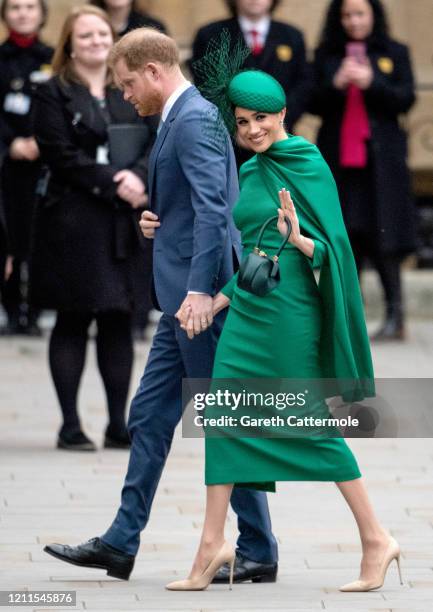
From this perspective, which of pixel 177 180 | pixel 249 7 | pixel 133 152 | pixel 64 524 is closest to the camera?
pixel 177 180

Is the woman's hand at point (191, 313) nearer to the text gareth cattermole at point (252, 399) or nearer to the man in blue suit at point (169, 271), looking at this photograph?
the man in blue suit at point (169, 271)

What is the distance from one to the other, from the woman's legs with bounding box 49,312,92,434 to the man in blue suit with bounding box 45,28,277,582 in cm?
227

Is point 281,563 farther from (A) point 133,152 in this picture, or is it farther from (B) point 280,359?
(A) point 133,152

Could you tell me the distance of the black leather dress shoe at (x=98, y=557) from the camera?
6023 millimetres

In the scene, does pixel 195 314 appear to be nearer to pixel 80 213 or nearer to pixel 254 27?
pixel 80 213

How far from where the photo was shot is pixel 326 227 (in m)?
5.68

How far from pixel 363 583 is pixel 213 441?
2.02ft

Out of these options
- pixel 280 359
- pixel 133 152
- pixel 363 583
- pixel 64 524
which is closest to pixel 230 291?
pixel 280 359

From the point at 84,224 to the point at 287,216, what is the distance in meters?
2.89

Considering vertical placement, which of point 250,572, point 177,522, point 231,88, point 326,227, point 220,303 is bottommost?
point 177,522

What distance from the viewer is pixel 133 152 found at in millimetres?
8453

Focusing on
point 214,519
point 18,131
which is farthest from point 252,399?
point 18,131

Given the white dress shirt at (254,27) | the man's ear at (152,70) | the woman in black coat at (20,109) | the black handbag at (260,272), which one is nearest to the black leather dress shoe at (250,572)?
the black handbag at (260,272)

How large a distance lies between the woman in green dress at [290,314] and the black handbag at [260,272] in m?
0.08
